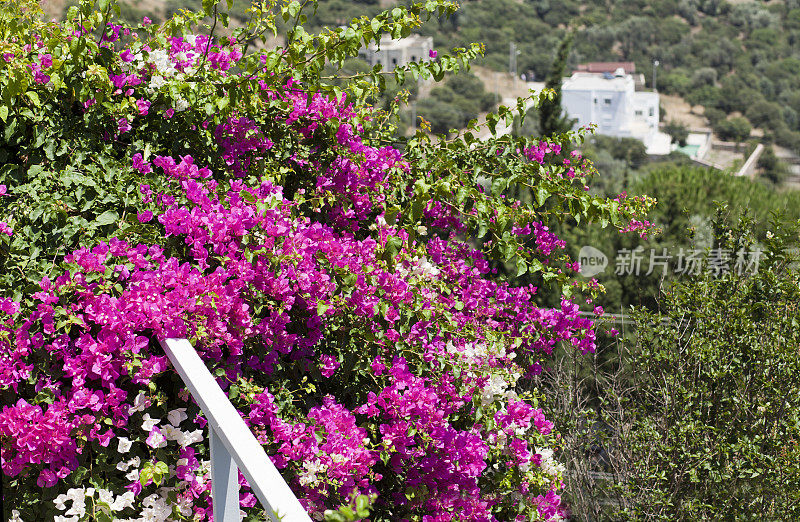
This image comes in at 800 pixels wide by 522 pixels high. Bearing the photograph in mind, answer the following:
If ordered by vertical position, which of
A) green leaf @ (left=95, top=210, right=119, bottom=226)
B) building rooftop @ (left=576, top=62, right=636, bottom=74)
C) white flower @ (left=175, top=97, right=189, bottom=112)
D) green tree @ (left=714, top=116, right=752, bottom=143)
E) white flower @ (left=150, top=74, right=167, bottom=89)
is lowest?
green tree @ (left=714, top=116, right=752, bottom=143)

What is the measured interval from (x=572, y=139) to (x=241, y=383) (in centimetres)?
129

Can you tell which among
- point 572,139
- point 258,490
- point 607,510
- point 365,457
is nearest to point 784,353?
point 607,510

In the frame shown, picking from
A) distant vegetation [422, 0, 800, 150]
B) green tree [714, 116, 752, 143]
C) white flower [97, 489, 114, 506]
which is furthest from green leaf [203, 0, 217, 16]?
green tree [714, 116, 752, 143]

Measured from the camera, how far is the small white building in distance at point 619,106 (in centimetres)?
5353

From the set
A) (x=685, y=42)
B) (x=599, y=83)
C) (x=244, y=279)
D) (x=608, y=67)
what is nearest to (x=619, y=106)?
(x=599, y=83)

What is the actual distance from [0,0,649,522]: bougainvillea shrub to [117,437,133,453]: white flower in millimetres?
36

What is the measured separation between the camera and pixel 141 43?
6.26ft

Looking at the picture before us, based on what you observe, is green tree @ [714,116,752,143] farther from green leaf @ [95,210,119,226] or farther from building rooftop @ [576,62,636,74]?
green leaf @ [95,210,119,226]

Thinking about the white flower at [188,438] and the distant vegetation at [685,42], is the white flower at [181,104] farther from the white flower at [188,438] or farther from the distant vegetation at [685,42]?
the distant vegetation at [685,42]

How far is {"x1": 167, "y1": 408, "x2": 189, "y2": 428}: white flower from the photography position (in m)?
1.42

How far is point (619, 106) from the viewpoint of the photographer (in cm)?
5406

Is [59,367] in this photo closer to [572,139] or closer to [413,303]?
[413,303]

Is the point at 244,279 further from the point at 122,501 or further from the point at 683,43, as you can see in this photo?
the point at 683,43
